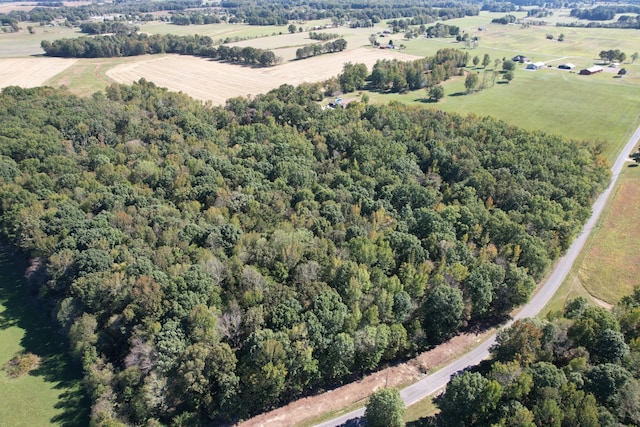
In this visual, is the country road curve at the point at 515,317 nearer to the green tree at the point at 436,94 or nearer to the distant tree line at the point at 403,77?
the green tree at the point at 436,94

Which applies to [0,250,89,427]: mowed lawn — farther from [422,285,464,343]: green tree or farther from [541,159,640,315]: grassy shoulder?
[541,159,640,315]: grassy shoulder

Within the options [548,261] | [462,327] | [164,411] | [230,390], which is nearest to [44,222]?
[164,411]

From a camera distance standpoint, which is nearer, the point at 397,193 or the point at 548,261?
the point at 548,261

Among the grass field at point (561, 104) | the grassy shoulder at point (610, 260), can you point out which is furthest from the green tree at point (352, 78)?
the grassy shoulder at point (610, 260)

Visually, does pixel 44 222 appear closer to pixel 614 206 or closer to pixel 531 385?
pixel 531 385

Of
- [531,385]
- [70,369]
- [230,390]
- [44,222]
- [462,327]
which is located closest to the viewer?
[531,385]

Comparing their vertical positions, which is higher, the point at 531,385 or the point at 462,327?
the point at 531,385

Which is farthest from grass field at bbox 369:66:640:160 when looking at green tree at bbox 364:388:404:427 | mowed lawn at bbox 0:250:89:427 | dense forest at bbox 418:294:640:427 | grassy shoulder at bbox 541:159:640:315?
mowed lawn at bbox 0:250:89:427
